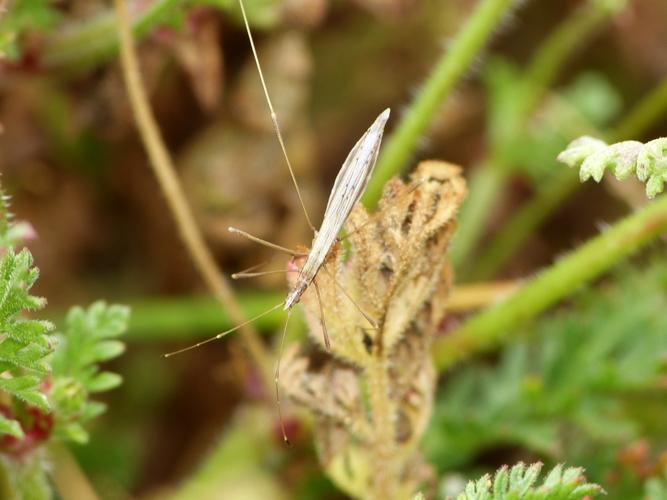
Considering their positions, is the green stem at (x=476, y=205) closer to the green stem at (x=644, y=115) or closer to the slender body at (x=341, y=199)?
the green stem at (x=644, y=115)

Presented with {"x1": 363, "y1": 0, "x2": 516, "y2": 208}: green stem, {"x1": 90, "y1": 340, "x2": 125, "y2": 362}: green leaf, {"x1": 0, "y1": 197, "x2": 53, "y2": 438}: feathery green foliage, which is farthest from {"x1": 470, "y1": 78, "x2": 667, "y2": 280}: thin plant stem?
{"x1": 0, "y1": 197, "x2": 53, "y2": 438}: feathery green foliage

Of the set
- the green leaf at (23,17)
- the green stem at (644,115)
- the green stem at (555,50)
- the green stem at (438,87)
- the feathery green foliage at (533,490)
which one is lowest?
the feathery green foliage at (533,490)

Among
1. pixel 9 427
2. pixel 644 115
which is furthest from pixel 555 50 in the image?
pixel 9 427

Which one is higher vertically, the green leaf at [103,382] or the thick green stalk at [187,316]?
the thick green stalk at [187,316]

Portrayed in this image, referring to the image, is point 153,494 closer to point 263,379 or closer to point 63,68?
point 263,379

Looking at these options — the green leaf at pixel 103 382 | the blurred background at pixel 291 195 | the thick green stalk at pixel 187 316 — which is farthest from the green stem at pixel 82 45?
the green leaf at pixel 103 382

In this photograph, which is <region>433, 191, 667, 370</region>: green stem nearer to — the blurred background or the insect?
the blurred background
